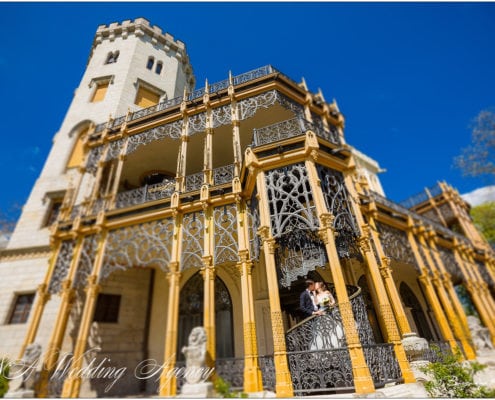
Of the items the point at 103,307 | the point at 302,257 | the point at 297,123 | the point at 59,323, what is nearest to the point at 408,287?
the point at 302,257

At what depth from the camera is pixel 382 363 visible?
22.0 ft

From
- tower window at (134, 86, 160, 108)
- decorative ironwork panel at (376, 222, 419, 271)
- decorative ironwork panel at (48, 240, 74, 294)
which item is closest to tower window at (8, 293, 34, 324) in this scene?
decorative ironwork panel at (48, 240, 74, 294)

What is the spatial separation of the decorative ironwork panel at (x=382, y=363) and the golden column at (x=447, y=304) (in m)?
7.01

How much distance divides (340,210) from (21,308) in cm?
1414

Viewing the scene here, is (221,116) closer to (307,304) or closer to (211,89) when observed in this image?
(211,89)

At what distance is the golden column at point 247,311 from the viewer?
716 cm

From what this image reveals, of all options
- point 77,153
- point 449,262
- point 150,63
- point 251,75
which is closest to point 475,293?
point 449,262

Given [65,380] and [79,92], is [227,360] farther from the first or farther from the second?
[79,92]

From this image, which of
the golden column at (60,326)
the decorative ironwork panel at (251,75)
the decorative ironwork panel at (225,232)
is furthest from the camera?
the decorative ironwork panel at (251,75)

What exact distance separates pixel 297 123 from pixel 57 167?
14264 millimetres

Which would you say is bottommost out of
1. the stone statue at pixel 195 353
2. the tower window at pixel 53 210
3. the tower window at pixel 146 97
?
the stone statue at pixel 195 353

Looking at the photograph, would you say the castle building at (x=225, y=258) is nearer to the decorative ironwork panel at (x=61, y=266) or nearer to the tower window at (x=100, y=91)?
the decorative ironwork panel at (x=61, y=266)

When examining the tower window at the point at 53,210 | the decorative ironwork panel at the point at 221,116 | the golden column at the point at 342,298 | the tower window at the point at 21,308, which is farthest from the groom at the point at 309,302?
the tower window at the point at 53,210

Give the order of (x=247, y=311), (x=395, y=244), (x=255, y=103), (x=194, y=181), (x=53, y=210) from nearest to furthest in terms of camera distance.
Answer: (x=247, y=311)
(x=194, y=181)
(x=395, y=244)
(x=255, y=103)
(x=53, y=210)
